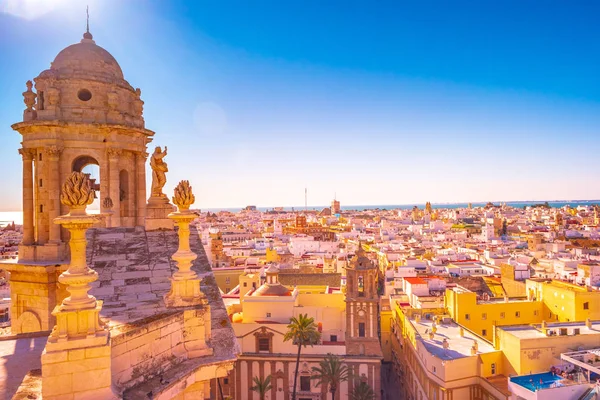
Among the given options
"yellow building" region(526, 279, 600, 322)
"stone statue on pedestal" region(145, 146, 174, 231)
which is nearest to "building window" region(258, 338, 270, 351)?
"stone statue on pedestal" region(145, 146, 174, 231)

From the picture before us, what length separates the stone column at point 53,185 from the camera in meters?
11.5

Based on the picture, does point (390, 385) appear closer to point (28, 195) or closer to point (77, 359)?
point (28, 195)

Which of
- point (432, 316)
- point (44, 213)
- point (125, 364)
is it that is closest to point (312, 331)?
point (432, 316)

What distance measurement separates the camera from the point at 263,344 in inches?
935

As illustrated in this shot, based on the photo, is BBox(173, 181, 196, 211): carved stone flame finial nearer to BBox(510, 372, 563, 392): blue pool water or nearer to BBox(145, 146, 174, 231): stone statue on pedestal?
BBox(145, 146, 174, 231): stone statue on pedestal

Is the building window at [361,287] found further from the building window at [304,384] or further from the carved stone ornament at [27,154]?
the carved stone ornament at [27,154]

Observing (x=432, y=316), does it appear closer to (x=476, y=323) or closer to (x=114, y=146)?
(x=476, y=323)

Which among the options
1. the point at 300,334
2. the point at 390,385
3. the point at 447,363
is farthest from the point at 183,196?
the point at 390,385

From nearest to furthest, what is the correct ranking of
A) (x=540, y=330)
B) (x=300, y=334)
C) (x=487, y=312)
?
(x=540, y=330) → (x=300, y=334) → (x=487, y=312)

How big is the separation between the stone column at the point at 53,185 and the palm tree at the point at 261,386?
13586 mm

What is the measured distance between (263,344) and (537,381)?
13.2 metres

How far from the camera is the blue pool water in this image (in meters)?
15.5

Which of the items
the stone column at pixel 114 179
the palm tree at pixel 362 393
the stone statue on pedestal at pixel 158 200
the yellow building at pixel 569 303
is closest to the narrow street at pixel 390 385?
the palm tree at pixel 362 393

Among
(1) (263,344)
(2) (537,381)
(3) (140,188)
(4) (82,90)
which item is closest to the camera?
(4) (82,90)
